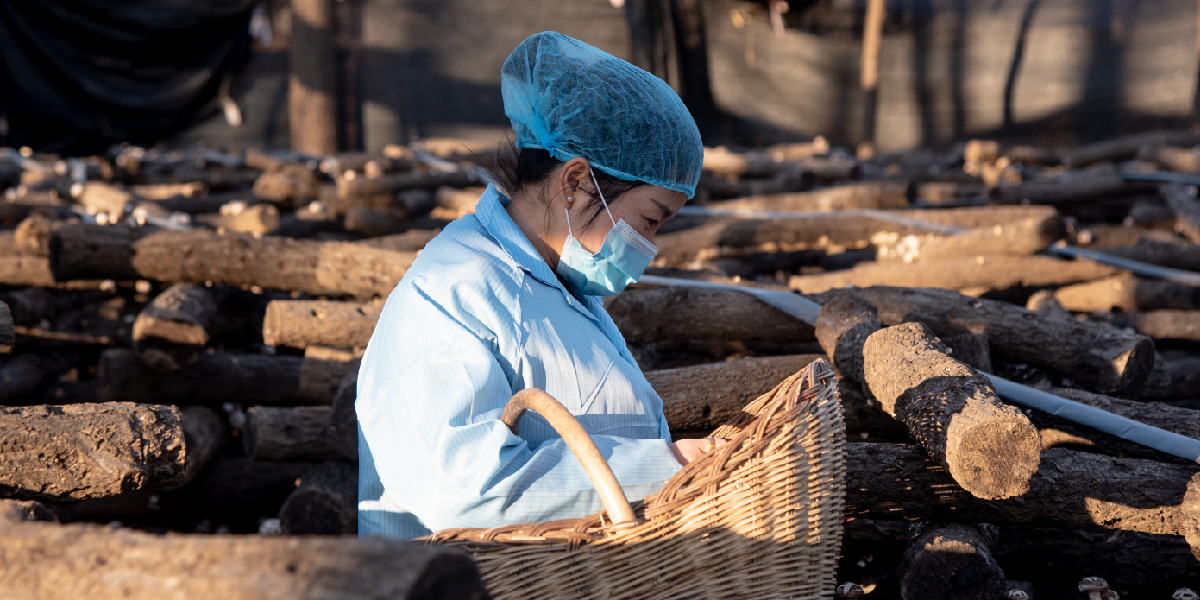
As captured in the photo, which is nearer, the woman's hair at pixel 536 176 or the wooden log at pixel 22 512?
the wooden log at pixel 22 512

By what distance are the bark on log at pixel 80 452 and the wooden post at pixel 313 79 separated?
8.46 m

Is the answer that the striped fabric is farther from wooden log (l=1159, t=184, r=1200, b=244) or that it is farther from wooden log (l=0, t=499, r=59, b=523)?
wooden log (l=1159, t=184, r=1200, b=244)

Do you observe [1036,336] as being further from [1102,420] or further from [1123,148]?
[1123,148]

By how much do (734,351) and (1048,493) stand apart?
1723 millimetres

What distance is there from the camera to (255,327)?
4859mm

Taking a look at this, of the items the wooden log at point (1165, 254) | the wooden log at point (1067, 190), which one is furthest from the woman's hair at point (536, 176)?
the wooden log at point (1067, 190)

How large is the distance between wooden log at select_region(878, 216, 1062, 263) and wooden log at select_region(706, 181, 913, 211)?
120cm

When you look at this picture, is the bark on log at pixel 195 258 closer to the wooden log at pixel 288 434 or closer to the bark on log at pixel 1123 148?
the wooden log at pixel 288 434

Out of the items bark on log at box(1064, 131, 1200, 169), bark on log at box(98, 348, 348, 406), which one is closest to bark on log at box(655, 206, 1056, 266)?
bark on log at box(98, 348, 348, 406)

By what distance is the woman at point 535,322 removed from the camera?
183cm

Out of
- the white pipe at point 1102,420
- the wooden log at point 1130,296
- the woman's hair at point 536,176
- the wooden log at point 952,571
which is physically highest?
the woman's hair at point 536,176

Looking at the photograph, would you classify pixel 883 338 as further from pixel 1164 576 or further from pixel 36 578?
pixel 36 578

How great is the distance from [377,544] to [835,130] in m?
13.3

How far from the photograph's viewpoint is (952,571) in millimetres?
2578
